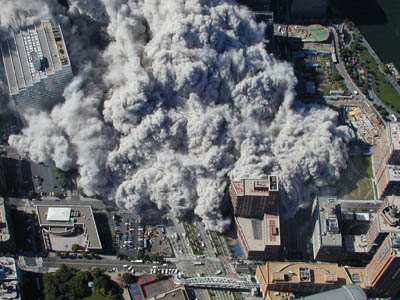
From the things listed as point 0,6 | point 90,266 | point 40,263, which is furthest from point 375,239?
point 0,6

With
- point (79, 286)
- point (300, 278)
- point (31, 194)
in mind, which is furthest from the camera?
point (31, 194)

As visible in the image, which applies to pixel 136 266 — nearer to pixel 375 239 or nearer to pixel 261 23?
pixel 375 239

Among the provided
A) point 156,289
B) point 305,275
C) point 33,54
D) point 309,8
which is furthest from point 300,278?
point 309,8

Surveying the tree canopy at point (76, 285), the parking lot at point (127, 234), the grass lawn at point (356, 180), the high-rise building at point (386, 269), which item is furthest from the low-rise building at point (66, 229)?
the high-rise building at point (386, 269)

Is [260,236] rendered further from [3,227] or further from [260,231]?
[3,227]

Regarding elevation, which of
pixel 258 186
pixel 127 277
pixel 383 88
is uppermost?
pixel 383 88

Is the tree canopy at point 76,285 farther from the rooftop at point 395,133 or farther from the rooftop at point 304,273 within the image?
the rooftop at point 395,133

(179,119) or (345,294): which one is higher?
(179,119)
